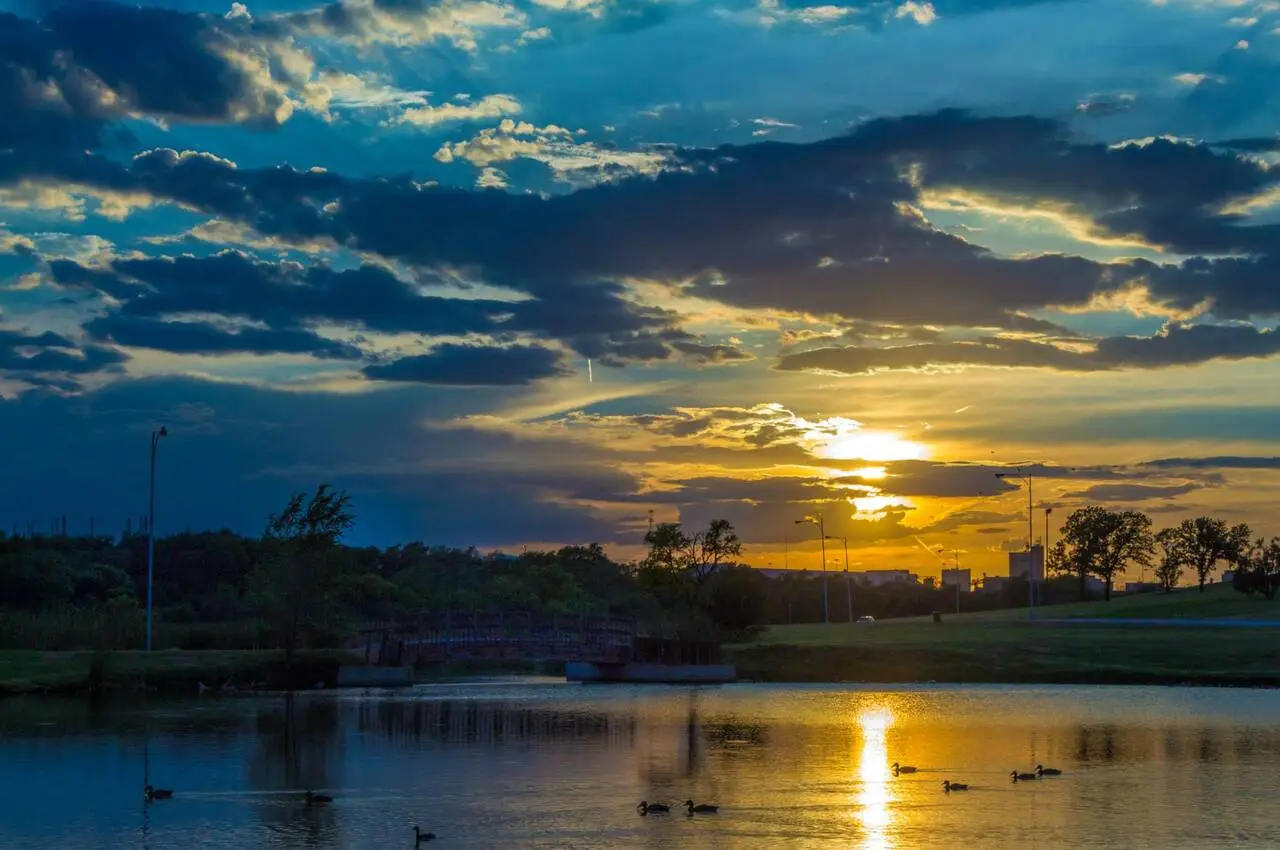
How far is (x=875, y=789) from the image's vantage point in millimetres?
47000

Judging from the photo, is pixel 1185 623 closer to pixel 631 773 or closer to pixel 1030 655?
pixel 1030 655

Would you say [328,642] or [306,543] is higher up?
[306,543]

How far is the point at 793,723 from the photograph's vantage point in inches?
2830

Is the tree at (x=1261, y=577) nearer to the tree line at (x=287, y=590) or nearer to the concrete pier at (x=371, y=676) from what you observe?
the tree line at (x=287, y=590)

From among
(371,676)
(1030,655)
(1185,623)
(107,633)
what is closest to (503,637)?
(371,676)

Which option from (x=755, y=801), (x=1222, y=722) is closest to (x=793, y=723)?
(x=1222, y=722)

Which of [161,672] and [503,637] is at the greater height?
[503,637]

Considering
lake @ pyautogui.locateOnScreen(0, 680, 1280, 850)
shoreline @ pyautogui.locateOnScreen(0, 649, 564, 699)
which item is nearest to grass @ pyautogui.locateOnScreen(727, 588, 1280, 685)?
lake @ pyautogui.locateOnScreen(0, 680, 1280, 850)

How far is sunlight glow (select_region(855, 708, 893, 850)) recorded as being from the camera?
124ft

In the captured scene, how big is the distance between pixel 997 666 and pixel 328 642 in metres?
48.2

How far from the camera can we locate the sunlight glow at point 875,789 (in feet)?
124

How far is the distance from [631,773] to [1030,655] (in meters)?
69.9

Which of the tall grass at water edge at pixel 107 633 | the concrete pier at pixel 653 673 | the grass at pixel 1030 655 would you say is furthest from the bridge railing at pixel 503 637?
the grass at pixel 1030 655

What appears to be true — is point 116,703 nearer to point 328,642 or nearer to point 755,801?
point 328,642
